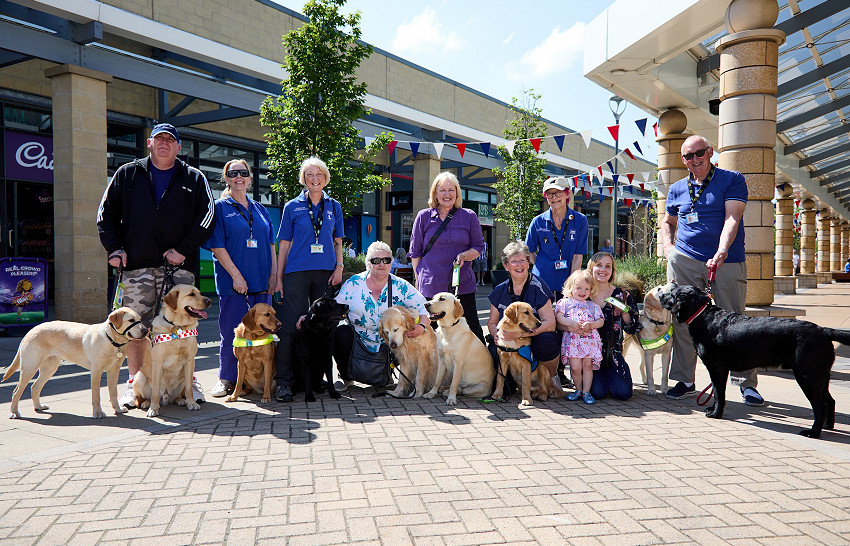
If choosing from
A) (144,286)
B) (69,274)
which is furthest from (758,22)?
(69,274)

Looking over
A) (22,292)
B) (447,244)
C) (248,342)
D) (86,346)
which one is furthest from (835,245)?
(86,346)

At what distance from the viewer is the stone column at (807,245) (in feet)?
73.2

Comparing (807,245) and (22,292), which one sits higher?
(807,245)

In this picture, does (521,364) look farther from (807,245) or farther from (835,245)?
(835,245)

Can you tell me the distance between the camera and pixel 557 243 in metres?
5.44

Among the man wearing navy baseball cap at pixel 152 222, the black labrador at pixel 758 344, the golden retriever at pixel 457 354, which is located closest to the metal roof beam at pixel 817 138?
the black labrador at pixel 758 344

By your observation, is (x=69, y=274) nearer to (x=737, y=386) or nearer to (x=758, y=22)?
(x=737, y=386)

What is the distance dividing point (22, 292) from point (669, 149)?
1186 cm

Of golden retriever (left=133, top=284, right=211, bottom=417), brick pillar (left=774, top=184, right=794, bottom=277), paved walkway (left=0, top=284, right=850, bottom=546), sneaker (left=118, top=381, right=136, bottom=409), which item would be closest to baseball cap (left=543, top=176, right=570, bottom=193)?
paved walkway (left=0, top=284, right=850, bottom=546)

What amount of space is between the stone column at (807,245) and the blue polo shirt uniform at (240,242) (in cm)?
2396

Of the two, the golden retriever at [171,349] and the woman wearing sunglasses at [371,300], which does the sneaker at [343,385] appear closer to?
the woman wearing sunglasses at [371,300]

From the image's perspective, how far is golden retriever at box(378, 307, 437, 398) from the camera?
4.60 meters

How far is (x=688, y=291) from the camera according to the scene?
4.38 m

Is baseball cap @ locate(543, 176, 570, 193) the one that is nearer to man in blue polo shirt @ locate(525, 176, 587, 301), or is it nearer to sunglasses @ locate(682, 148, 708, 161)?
man in blue polo shirt @ locate(525, 176, 587, 301)
